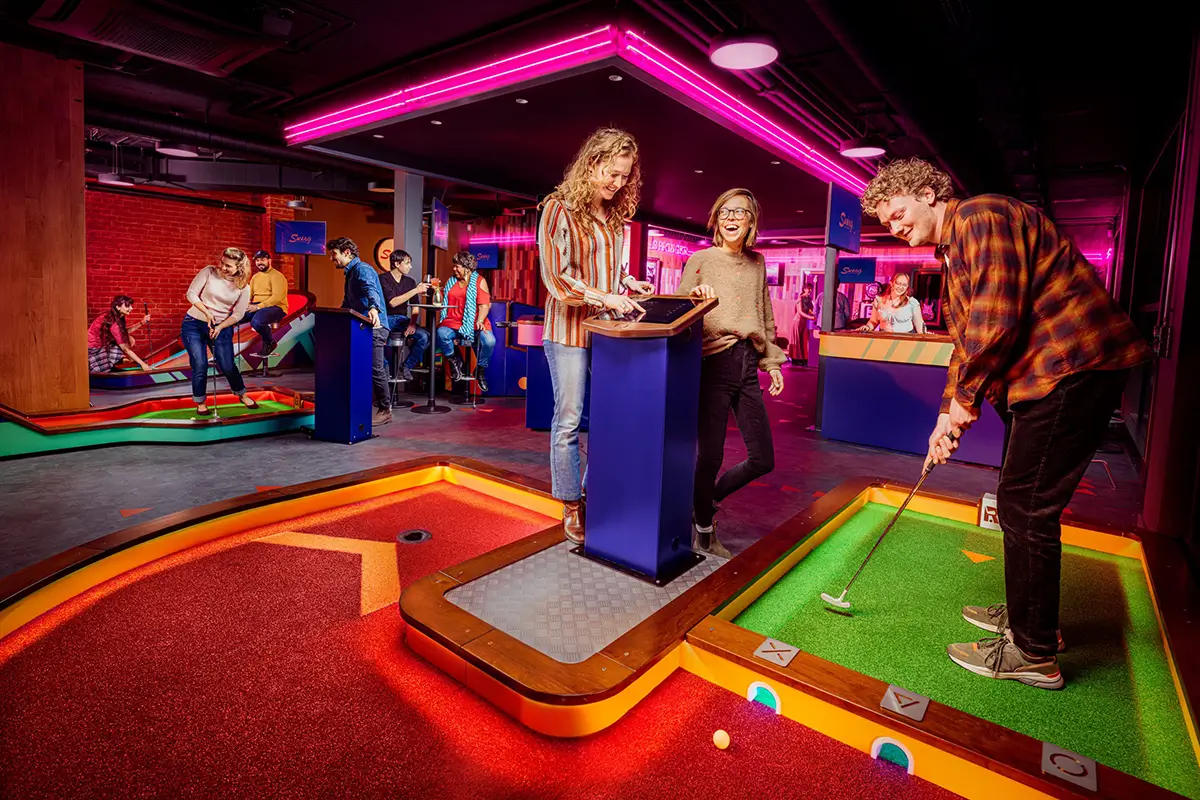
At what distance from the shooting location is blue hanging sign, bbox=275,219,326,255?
1122 centimetres

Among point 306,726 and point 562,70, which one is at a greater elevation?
point 562,70

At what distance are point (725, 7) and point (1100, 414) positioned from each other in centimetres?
414

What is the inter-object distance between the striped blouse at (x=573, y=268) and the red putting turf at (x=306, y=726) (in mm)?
1305

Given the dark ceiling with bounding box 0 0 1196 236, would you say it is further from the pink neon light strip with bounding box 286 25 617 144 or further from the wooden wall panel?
the wooden wall panel

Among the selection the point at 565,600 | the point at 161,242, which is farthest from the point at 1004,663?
the point at 161,242

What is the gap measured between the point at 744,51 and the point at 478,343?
4.56 m

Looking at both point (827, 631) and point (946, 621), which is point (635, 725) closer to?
point (827, 631)

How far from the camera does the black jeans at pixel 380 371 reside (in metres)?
5.92

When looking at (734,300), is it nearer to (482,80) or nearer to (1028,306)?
(1028,306)

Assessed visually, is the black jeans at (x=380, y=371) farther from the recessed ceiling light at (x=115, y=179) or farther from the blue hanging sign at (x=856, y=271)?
the blue hanging sign at (x=856, y=271)

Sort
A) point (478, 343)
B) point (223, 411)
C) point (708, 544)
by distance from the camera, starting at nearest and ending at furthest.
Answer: point (708, 544)
point (223, 411)
point (478, 343)

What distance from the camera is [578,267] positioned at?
2629mm

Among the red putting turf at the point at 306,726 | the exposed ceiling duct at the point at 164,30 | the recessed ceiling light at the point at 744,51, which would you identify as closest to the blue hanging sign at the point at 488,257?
the exposed ceiling duct at the point at 164,30

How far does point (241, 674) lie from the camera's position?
6.13 feet
